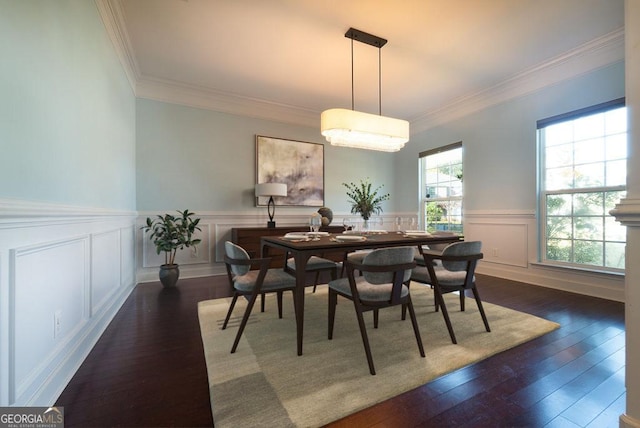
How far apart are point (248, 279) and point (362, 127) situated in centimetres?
176

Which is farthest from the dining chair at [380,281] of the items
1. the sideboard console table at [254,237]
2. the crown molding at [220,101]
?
the crown molding at [220,101]

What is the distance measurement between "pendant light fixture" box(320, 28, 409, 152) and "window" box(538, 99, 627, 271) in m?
2.09

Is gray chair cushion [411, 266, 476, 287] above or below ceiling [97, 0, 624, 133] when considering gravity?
below

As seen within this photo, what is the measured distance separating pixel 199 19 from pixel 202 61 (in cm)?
75

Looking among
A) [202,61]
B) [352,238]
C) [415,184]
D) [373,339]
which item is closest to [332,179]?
[415,184]

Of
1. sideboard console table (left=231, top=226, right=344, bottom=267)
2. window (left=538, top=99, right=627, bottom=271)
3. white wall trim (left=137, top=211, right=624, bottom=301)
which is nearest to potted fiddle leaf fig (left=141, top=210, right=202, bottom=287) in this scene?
white wall trim (left=137, top=211, right=624, bottom=301)

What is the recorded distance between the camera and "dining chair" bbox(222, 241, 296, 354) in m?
1.79

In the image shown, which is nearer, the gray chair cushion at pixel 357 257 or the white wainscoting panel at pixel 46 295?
the white wainscoting panel at pixel 46 295

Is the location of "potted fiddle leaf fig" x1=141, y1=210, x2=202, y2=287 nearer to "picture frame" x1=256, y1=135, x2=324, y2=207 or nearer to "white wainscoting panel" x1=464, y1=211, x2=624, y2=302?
"picture frame" x1=256, y1=135, x2=324, y2=207

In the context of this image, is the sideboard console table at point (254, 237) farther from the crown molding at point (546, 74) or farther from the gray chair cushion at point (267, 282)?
the crown molding at point (546, 74)
